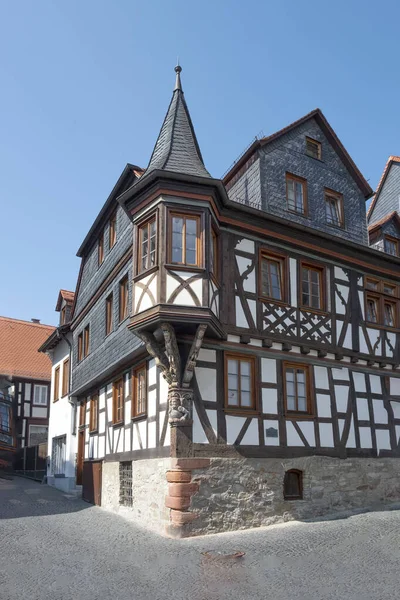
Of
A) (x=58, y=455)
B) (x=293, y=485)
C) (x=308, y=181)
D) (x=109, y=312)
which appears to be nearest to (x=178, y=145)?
(x=308, y=181)

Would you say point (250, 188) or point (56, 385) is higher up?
point (250, 188)

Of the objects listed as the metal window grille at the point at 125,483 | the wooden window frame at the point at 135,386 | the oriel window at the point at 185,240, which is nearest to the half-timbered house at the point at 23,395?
the metal window grille at the point at 125,483

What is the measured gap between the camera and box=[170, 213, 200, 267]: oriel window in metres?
13.8

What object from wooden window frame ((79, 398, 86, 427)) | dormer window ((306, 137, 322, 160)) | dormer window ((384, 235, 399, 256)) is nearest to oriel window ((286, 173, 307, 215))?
dormer window ((306, 137, 322, 160))

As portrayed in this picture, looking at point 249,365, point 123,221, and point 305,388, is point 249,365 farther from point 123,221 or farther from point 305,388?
point 123,221

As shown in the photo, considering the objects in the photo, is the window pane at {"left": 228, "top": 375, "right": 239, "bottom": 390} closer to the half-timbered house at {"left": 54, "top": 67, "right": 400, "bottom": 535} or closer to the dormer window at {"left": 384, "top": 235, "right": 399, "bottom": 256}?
the half-timbered house at {"left": 54, "top": 67, "right": 400, "bottom": 535}

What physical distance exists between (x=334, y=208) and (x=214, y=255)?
233 inches

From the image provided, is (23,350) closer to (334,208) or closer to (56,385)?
(56,385)

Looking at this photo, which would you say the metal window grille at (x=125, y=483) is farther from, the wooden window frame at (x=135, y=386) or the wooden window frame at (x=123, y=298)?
the wooden window frame at (x=123, y=298)

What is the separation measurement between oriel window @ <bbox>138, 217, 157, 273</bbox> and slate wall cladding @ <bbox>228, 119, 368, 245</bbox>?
3.83m

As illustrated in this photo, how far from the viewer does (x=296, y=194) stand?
18109 mm

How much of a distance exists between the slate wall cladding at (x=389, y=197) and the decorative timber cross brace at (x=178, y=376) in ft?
42.8

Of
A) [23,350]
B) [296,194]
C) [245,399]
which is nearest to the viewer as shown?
[245,399]

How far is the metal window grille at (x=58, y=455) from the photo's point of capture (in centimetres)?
2484
